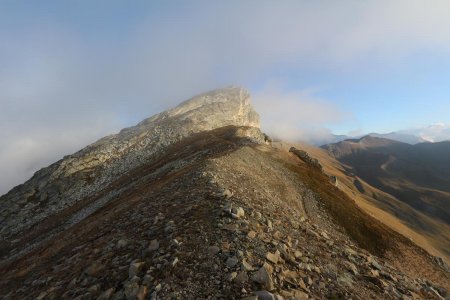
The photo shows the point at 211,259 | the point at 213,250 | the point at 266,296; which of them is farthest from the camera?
the point at 213,250

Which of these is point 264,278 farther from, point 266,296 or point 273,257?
point 273,257

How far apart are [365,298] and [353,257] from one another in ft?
16.9

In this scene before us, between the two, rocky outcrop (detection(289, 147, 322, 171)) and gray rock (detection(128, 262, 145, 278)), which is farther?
rocky outcrop (detection(289, 147, 322, 171))

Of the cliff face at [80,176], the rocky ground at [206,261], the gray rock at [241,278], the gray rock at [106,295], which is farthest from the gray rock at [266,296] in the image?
the cliff face at [80,176]

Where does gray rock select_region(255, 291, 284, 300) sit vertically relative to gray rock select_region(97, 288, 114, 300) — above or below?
below

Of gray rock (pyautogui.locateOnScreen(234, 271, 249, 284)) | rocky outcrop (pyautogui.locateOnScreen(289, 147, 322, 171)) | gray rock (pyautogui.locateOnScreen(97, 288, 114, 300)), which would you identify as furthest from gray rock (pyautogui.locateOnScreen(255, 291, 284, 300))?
rocky outcrop (pyautogui.locateOnScreen(289, 147, 322, 171))

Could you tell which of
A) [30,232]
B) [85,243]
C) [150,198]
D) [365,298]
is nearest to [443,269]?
[365,298]

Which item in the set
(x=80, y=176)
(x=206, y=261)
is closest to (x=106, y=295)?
(x=206, y=261)

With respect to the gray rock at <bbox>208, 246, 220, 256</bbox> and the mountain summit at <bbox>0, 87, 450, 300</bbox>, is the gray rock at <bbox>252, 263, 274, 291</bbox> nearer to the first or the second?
the mountain summit at <bbox>0, 87, 450, 300</bbox>

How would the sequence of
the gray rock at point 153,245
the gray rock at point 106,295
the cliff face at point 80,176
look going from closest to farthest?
the gray rock at point 106,295 < the gray rock at point 153,245 < the cliff face at point 80,176

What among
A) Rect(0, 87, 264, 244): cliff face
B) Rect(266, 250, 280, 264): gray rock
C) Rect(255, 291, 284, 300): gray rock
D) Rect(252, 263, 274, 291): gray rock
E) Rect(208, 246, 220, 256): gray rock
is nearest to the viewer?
Rect(255, 291, 284, 300): gray rock

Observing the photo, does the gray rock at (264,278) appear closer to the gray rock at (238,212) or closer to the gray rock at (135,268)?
the gray rock at (135,268)

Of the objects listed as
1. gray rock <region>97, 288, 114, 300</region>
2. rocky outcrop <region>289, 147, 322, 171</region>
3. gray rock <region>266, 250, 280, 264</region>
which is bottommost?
rocky outcrop <region>289, 147, 322, 171</region>

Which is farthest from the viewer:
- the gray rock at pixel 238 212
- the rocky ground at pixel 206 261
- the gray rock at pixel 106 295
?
the gray rock at pixel 238 212
